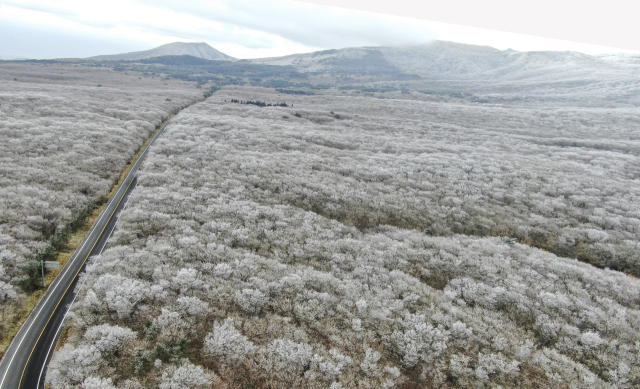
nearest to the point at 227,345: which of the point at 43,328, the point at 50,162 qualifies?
the point at 43,328

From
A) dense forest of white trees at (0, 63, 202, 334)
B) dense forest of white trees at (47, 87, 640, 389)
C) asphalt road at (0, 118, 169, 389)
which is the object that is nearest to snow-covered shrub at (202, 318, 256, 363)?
dense forest of white trees at (47, 87, 640, 389)

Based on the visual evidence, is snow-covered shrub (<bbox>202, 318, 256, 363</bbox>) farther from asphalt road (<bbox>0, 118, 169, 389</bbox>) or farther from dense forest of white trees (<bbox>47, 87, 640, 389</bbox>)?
asphalt road (<bbox>0, 118, 169, 389</bbox>)

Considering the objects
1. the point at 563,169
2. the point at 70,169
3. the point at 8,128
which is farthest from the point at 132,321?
the point at 563,169

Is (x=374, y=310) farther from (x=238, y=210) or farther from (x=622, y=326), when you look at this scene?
(x=238, y=210)

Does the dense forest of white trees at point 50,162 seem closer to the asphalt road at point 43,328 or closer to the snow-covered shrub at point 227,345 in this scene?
the asphalt road at point 43,328

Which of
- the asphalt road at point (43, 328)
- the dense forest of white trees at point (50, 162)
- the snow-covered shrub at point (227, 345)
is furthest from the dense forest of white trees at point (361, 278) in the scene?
the dense forest of white trees at point (50, 162)
